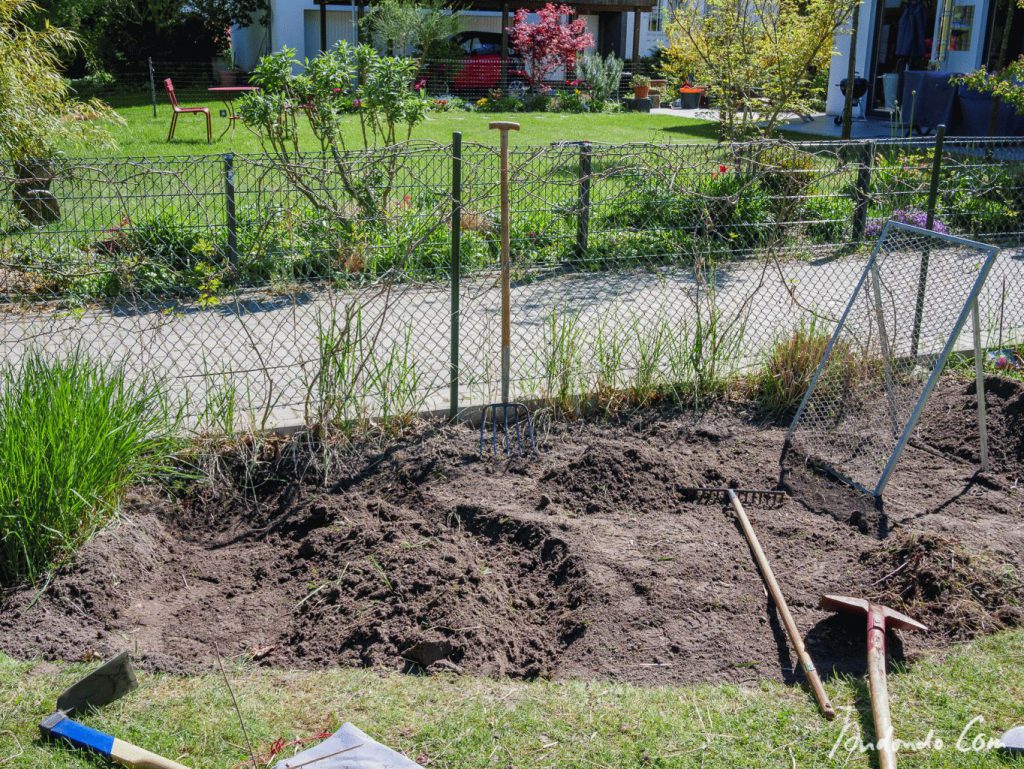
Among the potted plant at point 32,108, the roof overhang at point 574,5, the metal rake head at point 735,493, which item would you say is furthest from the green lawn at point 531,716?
the roof overhang at point 574,5

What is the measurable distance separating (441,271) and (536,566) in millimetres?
3945

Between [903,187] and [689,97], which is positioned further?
[689,97]

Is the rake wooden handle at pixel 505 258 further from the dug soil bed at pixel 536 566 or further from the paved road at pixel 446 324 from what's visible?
the dug soil bed at pixel 536 566

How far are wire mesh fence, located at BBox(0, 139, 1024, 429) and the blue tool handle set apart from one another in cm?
202

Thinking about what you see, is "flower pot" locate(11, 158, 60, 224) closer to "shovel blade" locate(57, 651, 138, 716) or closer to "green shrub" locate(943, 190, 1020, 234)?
"shovel blade" locate(57, 651, 138, 716)

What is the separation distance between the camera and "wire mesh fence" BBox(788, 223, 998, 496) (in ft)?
16.3

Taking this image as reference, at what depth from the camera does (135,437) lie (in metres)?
4.49

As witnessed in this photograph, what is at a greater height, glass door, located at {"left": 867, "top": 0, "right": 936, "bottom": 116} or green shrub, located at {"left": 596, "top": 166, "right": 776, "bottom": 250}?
glass door, located at {"left": 867, "top": 0, "right": 936, "bottom": 116}

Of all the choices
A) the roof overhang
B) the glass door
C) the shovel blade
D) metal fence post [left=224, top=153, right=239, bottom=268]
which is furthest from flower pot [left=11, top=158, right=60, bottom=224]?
the roof overhang

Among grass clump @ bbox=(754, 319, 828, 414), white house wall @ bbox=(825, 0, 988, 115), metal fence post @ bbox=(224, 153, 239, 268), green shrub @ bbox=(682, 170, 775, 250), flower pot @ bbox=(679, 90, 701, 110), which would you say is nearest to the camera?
grass clump @ bbox=(754, 319, 828, 414)

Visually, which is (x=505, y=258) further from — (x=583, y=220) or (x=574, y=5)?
(x=574, y=5)

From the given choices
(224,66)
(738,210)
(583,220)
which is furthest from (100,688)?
(224,66)

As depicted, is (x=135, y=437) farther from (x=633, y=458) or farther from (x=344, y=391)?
(x=633, y=458)

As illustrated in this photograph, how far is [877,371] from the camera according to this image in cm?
566
